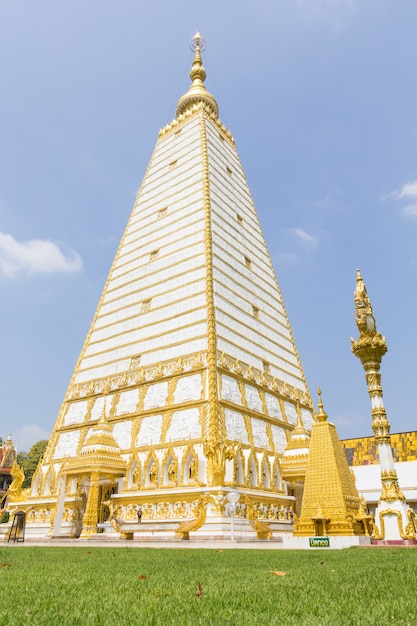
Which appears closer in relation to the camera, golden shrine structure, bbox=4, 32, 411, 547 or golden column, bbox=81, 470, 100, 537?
golden shrine structure, bbox=4, 32, 411, 547

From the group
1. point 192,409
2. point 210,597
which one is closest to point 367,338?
point 192,409

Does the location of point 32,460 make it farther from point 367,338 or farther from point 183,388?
point 367,338

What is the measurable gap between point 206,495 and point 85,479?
7.30 meters

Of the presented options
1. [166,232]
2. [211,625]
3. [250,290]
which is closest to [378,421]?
[211,625]

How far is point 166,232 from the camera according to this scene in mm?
27812

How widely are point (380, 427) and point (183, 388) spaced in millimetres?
9625

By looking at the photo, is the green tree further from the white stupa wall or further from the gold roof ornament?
the white stupa wall

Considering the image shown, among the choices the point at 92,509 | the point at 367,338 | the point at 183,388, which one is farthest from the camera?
the point at 183,388

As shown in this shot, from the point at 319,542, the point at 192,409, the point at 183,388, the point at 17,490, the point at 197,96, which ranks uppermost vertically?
the point at 197,96

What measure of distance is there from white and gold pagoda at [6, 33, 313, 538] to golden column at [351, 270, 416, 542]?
4.67m

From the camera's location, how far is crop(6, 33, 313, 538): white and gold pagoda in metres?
16.6

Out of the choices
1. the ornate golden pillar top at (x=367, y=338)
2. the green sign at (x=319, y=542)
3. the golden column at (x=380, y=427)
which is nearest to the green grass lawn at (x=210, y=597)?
the green sign at (x=319, y=542)

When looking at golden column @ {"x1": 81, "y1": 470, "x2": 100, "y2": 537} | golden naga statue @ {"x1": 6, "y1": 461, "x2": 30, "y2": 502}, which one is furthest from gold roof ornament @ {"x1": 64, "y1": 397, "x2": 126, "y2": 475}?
golden naga statue @ {"x1": 6, "y1": 461, "x2": 30, "y2": 502}

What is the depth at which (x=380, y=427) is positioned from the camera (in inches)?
469
